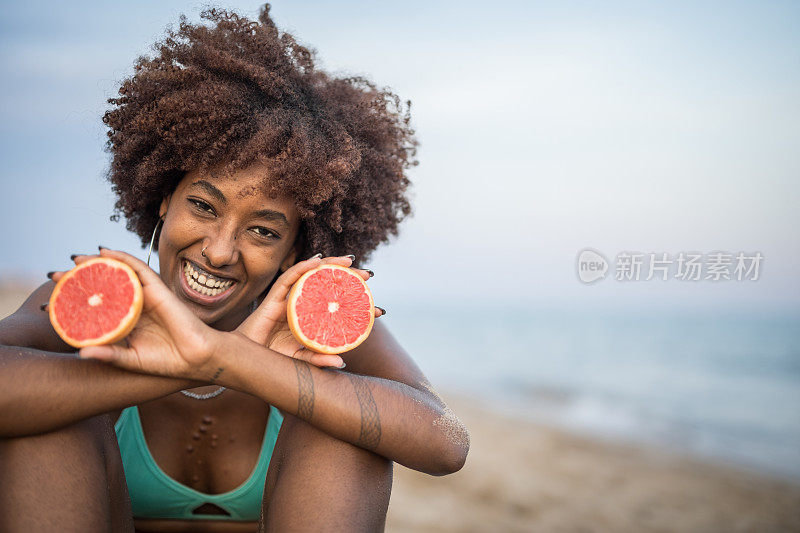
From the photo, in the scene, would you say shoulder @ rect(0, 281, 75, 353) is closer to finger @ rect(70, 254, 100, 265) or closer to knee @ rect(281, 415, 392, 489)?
finger @ rect(70, 254, 100, 265)

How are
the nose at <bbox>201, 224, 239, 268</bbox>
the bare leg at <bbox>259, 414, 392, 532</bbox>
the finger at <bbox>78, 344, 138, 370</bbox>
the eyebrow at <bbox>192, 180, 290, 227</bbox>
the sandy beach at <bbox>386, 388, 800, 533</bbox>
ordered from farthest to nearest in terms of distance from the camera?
the sandy beach at <bbox>386, 388, 800, 533</bbox> → the eyebrow at <bbox>192, 180, 290, 227</bbox> → the nose at <bbox>201, 224, 239, 268</bbox> → the bare leg at <bbox>259, 414, 392, 532</bbox> → the finger at <bbox>78, 344, 138, 370</bbox>

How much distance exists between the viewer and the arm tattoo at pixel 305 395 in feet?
8.81

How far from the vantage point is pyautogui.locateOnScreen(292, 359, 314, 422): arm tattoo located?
269 centimetres

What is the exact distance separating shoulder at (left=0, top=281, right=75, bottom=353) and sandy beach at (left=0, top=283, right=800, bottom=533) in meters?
4.61

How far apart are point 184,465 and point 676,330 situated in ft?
123

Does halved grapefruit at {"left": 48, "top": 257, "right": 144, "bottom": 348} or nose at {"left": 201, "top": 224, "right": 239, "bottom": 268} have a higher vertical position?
nose at {"left": 201, "top": 224, "right": 239, "bottom": 268}

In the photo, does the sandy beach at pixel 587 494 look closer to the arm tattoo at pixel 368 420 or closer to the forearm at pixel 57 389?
the arm tattoo at pixel 368 420

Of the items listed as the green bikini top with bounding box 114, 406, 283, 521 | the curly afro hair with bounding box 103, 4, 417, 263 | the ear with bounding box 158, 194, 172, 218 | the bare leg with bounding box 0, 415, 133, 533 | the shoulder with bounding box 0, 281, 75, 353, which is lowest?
the green bikini top with bounding box 114, 406, 283, 521

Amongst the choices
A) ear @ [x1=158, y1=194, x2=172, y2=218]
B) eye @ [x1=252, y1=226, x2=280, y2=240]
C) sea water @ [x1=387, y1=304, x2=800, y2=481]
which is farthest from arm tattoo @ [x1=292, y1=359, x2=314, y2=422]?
sea water @ [x1=387, y1=304, x2=800, y2=481]

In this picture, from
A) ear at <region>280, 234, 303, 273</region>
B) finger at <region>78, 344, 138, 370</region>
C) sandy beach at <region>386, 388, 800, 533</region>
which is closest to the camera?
finger at <region>78, 344, 138, 370</region>

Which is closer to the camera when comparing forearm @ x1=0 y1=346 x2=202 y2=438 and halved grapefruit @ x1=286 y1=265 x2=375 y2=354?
forearm @ x1=0 y1=346 x2=202 y2=438

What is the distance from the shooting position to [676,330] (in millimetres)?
36750

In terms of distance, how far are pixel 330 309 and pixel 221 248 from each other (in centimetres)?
77

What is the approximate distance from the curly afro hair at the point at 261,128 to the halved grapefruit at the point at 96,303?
1.02 m
